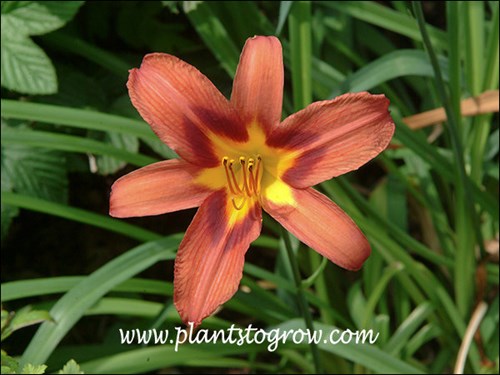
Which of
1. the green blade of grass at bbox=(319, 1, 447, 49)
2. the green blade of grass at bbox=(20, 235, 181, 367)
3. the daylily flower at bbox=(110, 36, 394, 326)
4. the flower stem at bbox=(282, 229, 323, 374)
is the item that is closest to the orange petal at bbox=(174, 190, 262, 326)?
the daylily flower at bbox=(110, 36, 394, 326)

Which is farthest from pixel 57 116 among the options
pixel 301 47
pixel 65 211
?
pixel 301 47

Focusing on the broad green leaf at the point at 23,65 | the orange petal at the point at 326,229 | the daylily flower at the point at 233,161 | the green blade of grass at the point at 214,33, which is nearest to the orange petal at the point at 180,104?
the daylily flower at the point at 233,161

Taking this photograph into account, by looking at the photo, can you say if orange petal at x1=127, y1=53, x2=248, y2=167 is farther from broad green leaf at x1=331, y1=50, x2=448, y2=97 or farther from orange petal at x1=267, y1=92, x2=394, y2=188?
broad green leaf at x1=331, y1=50, x2=448, y2=97

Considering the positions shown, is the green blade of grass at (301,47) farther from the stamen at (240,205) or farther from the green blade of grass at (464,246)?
the stamen at (240,205)

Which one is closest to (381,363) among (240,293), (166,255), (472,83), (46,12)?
(240,293)

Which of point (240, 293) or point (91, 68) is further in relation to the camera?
point (91, 68)

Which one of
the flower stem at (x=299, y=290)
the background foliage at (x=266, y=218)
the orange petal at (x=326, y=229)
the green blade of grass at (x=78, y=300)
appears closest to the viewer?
the orange petal at (x=326, y=229)

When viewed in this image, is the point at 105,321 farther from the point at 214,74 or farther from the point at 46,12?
the point at 46,12
